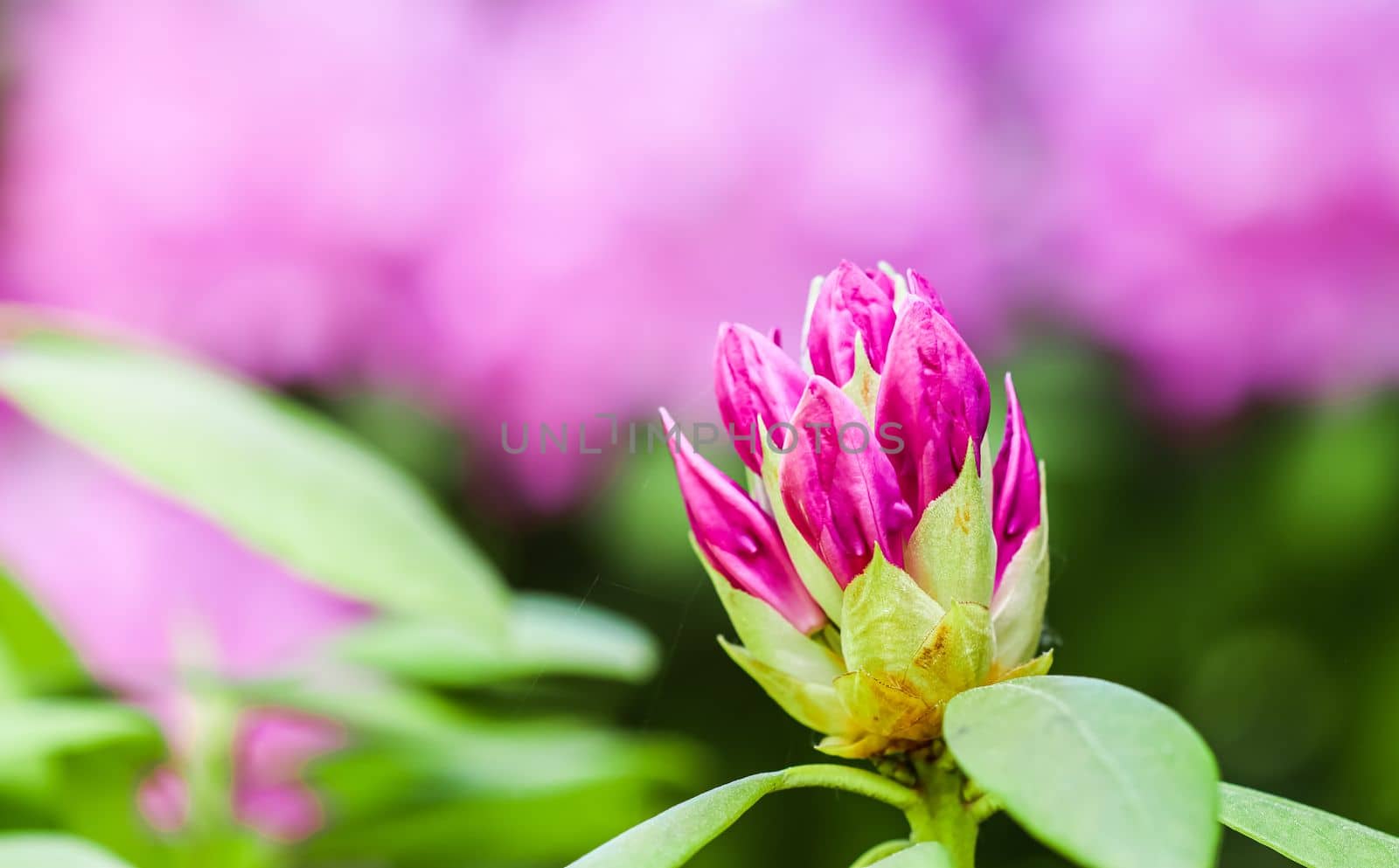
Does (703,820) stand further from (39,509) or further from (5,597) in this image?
(39,509)

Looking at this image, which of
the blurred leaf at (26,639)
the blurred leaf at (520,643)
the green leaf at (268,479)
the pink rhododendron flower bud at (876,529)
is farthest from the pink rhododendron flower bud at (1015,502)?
the blurred leaf at (26,639)

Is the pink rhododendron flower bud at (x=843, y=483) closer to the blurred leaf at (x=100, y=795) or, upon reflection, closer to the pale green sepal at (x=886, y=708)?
the pale green sepal at (x=886, y=708)

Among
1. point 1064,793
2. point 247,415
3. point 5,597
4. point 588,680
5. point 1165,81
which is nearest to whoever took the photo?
point 1064,793

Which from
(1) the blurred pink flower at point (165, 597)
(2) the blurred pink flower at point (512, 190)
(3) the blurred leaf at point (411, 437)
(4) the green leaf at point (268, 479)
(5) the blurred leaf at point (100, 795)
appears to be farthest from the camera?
(3) the blurred leaf at point (411, 437)

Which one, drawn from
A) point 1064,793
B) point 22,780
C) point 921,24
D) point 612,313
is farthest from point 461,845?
point 921,24

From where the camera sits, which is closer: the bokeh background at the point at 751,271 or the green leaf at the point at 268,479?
the green leaf at the point at 268,479

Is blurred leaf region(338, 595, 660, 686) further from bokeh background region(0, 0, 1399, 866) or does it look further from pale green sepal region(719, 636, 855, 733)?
pale green sepal region(719, 636, 855, 733)
